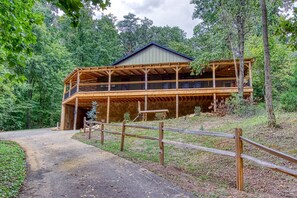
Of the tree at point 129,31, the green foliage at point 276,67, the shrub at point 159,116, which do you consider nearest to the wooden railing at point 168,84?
the shrub at point 159,116

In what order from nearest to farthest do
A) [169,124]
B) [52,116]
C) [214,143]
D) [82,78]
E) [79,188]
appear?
[79,188] → [214,143] → [169,124] → [82,78] → [52,116]

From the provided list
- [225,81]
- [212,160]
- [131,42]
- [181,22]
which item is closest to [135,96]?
[225,81]

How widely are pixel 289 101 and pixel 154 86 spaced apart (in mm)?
11153

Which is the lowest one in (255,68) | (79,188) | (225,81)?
(79,188)

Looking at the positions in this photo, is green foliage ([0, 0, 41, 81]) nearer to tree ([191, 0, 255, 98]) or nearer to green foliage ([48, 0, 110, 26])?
green foliage ([48, 0, 110, 26])

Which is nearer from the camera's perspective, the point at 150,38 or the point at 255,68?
the point at 255,68

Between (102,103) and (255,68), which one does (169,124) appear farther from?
(255,68)

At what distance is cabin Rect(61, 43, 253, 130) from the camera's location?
1906cm

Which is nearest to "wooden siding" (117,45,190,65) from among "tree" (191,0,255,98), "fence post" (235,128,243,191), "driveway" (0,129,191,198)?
"tree" (191,0,255,98)

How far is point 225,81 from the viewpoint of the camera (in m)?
20.3

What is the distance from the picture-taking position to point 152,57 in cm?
2273

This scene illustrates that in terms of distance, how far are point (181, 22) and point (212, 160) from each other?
58338 mm

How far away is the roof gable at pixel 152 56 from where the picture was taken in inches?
880

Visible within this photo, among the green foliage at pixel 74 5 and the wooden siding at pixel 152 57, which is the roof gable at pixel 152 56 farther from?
the green foliage at pixel 74 5
